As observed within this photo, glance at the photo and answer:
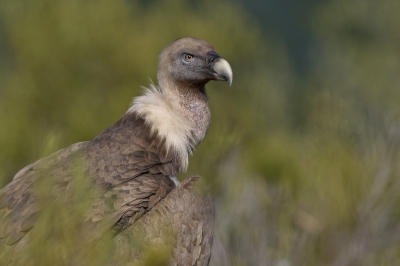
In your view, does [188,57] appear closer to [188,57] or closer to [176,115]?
[188,57]

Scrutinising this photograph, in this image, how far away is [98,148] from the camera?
4.83 metres

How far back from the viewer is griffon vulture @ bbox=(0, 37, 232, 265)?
4.35 metres

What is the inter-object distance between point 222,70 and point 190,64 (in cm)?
24

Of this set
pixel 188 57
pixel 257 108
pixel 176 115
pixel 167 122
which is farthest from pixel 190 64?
pixel 257 108

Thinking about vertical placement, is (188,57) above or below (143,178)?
above

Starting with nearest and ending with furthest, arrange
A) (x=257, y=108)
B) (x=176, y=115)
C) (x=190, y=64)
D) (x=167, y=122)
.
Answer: (x=167, y=122) < (x=176, y=115) < (x=190, y=64) < (x=257, y=108)

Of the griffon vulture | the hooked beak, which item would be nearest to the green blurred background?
the griffon vulture

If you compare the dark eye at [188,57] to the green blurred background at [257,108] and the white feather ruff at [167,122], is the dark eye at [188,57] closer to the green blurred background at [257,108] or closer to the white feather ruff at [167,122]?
the white feather ruff at [167,122]

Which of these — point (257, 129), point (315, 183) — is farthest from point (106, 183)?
point (257, 129)

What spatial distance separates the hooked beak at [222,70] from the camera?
521 centimetres

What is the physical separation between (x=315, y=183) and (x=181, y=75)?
1174 mm

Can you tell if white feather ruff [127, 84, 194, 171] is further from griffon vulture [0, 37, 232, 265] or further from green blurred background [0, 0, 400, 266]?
green blurred background [0, 0, 400, 266]

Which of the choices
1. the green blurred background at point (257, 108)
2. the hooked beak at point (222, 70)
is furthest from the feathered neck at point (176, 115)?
the green blurred background at point (257, 108)

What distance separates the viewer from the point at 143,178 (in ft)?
15.5
